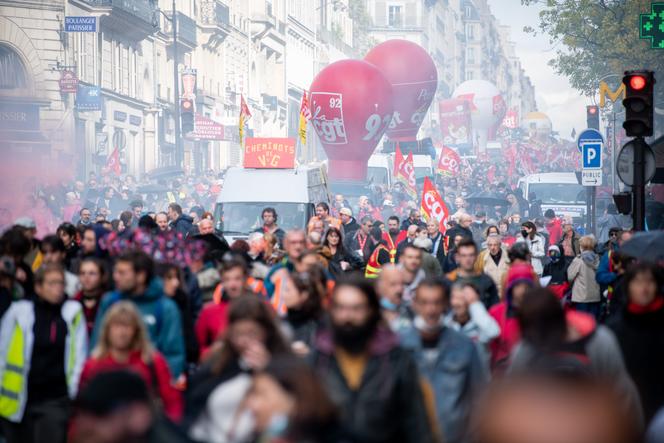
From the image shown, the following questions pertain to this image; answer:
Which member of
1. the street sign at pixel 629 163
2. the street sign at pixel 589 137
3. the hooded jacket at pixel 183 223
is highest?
the street sign at pixel 589 137

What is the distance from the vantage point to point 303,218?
20766 millimetres

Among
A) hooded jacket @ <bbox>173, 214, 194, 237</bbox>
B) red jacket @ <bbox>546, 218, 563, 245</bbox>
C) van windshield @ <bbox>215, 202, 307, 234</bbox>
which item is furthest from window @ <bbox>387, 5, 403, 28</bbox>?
hooded jacket @ <bbox>173, 214, 194, 237</bbox>

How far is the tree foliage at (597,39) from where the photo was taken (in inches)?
1764

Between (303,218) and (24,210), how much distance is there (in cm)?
1489

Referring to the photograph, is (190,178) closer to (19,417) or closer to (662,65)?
(662,65)

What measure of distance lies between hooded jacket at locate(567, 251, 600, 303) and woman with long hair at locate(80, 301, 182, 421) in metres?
9.22

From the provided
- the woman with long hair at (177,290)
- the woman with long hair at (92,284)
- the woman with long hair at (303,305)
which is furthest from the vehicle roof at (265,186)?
the woman with long hair at (303,305)

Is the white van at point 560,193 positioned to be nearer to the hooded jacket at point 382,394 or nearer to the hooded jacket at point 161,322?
the hooded jacket at point 161,322

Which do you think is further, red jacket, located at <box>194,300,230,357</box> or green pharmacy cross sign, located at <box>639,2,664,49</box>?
green pharmacy cross sign, located at <box>639,2,664,49</box>

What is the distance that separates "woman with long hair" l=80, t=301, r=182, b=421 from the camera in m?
6.00

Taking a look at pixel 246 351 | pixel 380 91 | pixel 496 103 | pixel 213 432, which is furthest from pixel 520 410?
pixel 496 103

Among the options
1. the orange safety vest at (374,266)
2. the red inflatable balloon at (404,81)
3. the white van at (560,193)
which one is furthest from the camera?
the red inflatable balloon at (404,81)

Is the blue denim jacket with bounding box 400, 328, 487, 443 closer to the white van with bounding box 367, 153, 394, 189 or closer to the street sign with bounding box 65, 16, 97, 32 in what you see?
the street sign with bounding box 65, 16, 97, 32

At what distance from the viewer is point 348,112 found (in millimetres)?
43500
